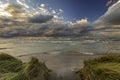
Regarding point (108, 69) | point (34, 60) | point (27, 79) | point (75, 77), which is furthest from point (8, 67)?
point (108, 69)

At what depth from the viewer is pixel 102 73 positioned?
20.8 ft

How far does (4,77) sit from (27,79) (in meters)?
1.22

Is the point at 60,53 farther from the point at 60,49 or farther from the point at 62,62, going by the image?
the point at 62,62

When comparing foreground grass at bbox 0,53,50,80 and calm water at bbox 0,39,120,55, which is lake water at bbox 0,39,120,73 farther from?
foreground grass at bbox 0,53,50,80

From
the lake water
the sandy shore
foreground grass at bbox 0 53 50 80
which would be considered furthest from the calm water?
foreground grass at bbox 0 53 50 80

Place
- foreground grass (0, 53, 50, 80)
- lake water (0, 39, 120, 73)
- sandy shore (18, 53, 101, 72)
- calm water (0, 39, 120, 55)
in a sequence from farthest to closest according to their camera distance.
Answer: calm water (0, 39, 120, 55), lake water (0, 39, 120, 73), sandy shore (18, 53, 101, 72), foreground grass (0, 53, 50, 80)

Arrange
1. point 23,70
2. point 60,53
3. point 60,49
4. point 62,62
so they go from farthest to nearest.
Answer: point 60,49
point 60,53
point 62,62
point 23,70

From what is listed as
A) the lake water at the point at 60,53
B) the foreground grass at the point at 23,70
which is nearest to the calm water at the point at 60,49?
Result: the lake water at the point at 60,53

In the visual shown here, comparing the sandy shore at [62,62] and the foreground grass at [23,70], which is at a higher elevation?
the foreground grass at [23,70]

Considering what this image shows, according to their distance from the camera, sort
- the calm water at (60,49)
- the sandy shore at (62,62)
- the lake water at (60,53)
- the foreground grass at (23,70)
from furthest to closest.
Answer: the calm water at (60,49) < the lake water at (60,53) < the sandy shore at (62,62) < the foreground grass at (23,70)

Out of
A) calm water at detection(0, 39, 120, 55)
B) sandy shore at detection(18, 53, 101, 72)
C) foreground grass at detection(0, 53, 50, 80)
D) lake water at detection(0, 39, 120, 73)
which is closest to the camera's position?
foreground grass at detection(0, 53, 50, 80)

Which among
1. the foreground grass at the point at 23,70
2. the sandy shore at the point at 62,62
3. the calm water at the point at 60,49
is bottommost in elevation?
the calm water at the point at 60,49

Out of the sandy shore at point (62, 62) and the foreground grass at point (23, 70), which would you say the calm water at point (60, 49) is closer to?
the sandy shore at point (62, 62)

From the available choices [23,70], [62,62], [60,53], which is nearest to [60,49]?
[60,53]
